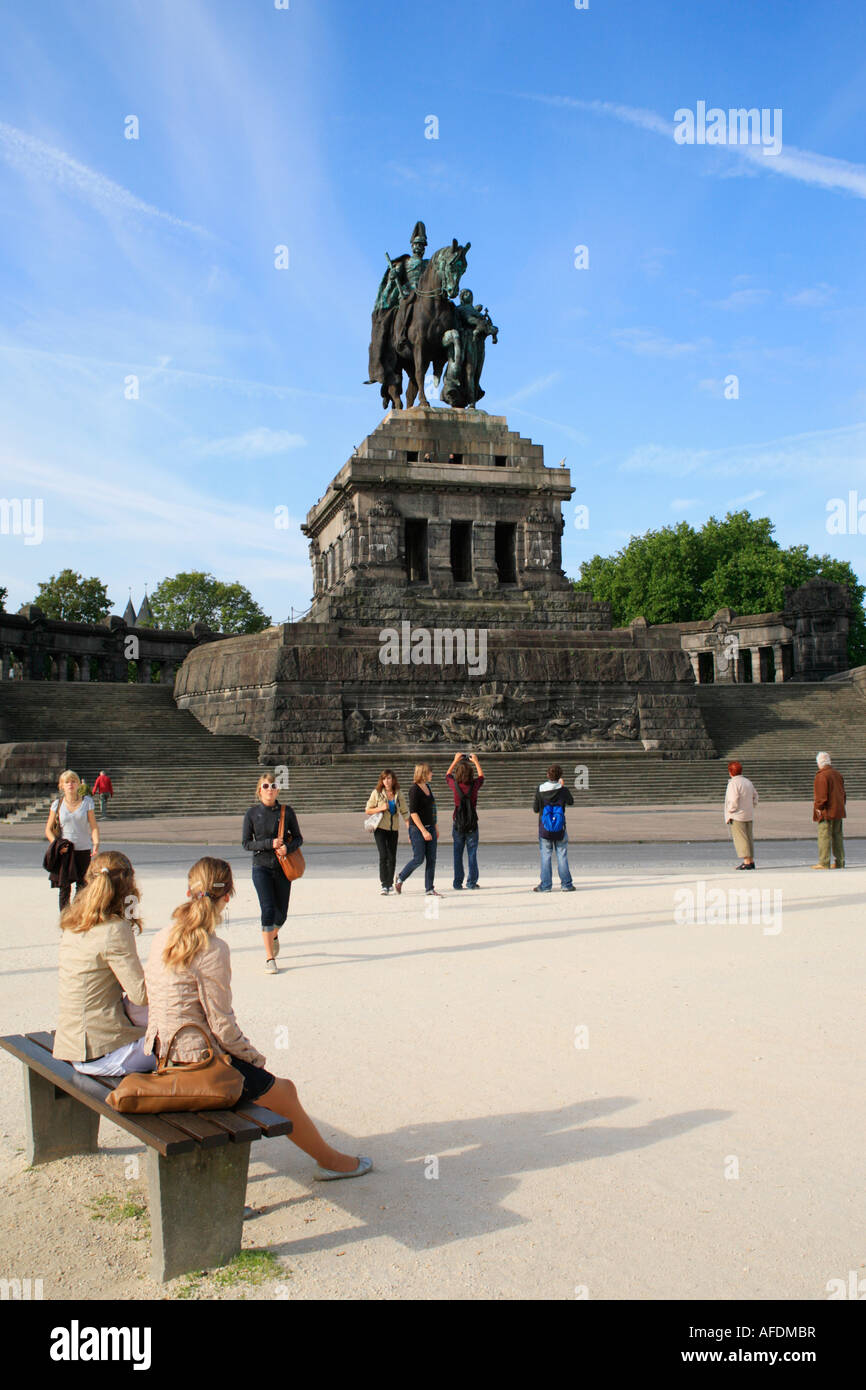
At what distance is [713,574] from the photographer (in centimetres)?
6869

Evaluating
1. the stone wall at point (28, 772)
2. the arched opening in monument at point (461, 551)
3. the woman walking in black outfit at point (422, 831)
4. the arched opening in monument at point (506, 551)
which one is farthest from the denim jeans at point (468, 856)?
the arched opening in monument at point (506, 551)

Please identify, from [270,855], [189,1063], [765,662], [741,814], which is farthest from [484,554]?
[189,1063]

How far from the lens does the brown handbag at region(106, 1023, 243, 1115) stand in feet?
12.4

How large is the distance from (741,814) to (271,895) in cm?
713

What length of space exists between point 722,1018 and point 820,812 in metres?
7.45

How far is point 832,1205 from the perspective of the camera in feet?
12.8

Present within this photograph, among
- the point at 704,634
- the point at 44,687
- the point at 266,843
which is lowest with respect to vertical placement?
the point at 266,843

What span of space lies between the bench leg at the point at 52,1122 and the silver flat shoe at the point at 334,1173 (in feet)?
3.37

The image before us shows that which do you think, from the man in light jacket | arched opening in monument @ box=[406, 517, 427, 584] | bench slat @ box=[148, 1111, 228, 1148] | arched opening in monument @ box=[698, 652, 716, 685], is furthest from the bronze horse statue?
bench slat @ box=[148, 1111, 228, 1148]

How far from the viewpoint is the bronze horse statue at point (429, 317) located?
3794cm

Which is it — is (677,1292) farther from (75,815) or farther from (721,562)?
(721,562)

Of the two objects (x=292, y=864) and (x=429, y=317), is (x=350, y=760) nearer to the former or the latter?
(x=429, y=317)

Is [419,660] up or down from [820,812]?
up
